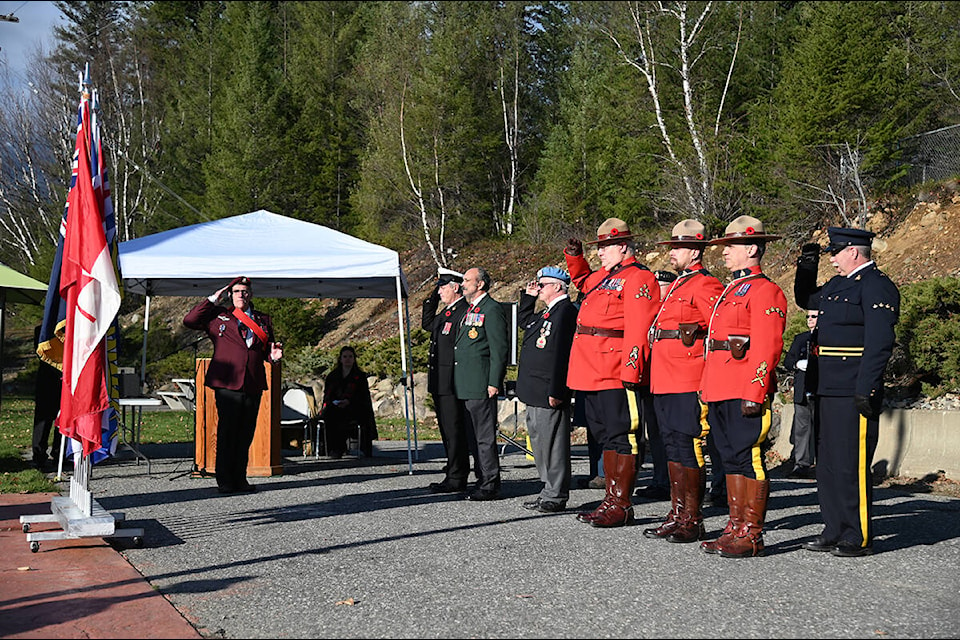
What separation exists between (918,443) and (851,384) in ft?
15.3

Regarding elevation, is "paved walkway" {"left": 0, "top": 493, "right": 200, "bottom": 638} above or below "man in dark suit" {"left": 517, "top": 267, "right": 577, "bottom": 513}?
below

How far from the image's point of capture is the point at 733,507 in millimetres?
6227

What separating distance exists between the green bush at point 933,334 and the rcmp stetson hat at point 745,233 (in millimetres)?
5520

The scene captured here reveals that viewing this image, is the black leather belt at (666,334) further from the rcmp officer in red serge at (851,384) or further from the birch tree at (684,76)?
Answer: the birch tree at (684,76)

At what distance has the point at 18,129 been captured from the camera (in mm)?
42281

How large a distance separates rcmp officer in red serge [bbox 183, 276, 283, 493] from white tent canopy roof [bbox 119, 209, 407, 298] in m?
1.39

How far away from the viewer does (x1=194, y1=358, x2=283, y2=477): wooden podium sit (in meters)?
10.5

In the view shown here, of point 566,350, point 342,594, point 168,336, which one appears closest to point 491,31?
point 168,336

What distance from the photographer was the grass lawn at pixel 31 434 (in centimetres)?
958

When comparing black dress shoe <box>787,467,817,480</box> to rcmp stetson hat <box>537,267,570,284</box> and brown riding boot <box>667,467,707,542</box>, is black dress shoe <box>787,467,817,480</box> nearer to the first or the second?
rcmp stetson hat <box>537,267,570,284</box>

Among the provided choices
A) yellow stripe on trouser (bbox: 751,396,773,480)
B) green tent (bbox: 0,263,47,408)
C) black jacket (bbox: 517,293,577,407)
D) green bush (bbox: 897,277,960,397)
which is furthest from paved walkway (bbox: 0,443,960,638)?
green tent (bbox: 0,263,47,408)

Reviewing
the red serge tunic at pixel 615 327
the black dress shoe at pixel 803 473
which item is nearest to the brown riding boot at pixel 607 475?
the red serge tunic at pixel 615 327

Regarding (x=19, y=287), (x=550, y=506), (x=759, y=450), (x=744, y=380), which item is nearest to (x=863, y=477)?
(x=759, y=450)

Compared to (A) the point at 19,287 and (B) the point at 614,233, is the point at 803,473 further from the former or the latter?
(A) the point at 19,287
